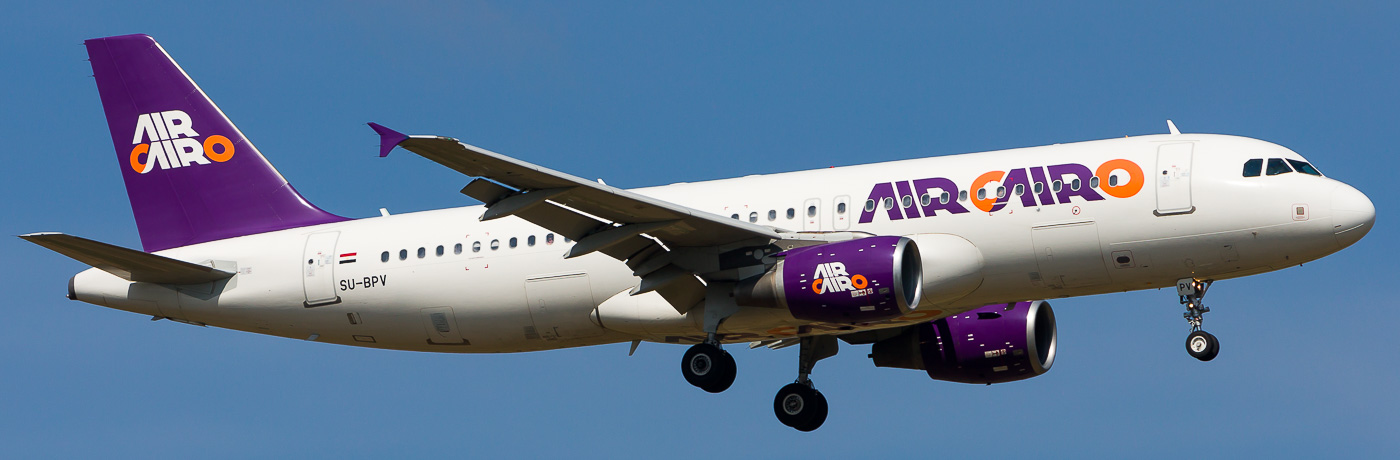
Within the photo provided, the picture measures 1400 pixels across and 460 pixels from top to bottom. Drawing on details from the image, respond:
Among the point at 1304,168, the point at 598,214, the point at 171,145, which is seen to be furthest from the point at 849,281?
the point at 171,145

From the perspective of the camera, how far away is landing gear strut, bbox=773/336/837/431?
33.2 metres

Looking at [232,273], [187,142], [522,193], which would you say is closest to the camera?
[522,193]

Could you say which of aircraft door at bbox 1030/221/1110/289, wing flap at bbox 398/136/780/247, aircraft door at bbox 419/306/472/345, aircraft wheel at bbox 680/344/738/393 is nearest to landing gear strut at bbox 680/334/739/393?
aircraft wheel at bbox 680/344/738/393

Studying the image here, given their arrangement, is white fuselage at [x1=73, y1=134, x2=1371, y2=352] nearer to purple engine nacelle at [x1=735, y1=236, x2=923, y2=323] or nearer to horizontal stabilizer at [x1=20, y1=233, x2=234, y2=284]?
horizontal stabilizer at [x1=20, y1=233, x2=234, y2=284]

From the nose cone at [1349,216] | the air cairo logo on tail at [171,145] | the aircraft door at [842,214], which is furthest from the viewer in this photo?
the air cairo logo on tail at [171,145]

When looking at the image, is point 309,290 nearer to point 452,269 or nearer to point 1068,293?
point 452,269

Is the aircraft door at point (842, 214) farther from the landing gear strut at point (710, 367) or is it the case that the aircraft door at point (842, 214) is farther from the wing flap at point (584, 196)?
the landing gear strut at point (710, 367)

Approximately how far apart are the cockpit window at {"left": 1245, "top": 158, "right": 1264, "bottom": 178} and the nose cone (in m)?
1.23

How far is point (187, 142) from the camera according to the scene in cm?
3656

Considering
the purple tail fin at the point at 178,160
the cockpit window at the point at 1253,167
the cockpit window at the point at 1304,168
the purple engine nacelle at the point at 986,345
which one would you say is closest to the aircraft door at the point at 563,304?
the purple tail fin at the point at 178,160

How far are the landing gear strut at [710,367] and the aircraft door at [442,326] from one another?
16.2ft

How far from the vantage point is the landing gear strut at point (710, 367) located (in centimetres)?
3012

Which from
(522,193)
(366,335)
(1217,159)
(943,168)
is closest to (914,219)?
(943,168)

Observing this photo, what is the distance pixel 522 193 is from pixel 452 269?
6346 millimetres
